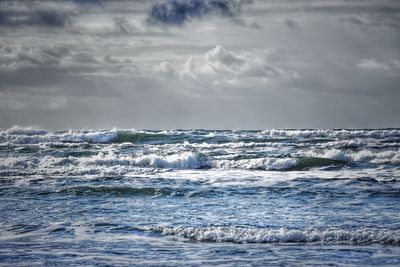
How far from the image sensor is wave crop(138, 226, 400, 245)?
10484 mm

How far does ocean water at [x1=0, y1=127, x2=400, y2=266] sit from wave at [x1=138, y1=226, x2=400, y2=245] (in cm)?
2

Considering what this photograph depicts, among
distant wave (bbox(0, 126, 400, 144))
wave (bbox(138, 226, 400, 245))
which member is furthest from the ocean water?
distant wave (bbox(0, 126, 400, 144))

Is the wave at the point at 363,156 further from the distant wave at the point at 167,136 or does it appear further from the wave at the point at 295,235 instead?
the wave at the point at 295,235

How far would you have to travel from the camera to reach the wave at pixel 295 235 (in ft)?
34.4

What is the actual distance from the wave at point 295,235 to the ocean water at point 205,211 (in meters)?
0.02

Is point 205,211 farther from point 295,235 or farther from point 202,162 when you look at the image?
point 202,162

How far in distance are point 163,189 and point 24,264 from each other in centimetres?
966

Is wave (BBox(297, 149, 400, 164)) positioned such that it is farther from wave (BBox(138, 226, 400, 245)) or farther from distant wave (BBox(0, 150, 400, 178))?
wave (BBox(138, 226, 400, 245))

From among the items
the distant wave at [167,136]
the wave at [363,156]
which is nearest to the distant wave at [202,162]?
the wave at [363,156]

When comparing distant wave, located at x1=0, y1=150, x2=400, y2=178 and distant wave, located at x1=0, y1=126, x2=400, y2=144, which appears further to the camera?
distant wave, located at x1=0, y1=126, x2=400, y2=144

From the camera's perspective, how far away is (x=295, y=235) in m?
10.8

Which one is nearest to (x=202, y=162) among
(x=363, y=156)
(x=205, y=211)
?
(x=363, y=156)

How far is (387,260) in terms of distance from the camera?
9.02 m

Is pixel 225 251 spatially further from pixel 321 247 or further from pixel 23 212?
pixel 23 212
